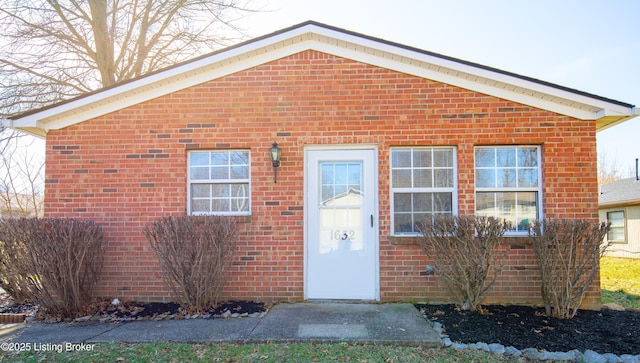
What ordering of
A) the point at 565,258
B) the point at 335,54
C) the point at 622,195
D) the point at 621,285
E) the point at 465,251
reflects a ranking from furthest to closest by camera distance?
the point at 622,195, the point at 621,285, the point at 335,54, the point at 565,258, the point at 465,251

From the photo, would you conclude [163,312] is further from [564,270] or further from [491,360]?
[564,270]

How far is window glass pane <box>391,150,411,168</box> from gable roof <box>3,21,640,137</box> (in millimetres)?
1277

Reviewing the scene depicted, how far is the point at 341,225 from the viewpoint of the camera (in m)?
6.48

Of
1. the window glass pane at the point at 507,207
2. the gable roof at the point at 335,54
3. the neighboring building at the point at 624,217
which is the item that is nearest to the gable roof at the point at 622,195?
the neighboring building at the point at 624,217

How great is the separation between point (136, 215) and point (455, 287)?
512cm

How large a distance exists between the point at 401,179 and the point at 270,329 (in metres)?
3.09

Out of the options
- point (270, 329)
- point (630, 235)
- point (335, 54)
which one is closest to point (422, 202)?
point (335, 54)

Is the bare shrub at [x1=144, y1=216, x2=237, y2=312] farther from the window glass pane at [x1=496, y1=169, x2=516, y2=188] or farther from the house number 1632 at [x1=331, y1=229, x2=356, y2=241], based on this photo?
the window glass pane at [x1=496, y1=169, x2=516, y2=188]

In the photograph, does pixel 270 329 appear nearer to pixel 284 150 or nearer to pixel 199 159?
pixel 284 150

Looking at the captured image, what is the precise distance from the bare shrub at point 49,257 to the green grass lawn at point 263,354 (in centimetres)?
143

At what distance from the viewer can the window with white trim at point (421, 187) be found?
6.48 metres

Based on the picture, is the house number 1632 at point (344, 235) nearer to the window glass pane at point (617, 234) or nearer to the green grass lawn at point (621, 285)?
the green grass lawn at point (621, 285)

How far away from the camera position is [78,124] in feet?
22.1

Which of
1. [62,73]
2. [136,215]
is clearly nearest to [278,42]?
[136,215]
